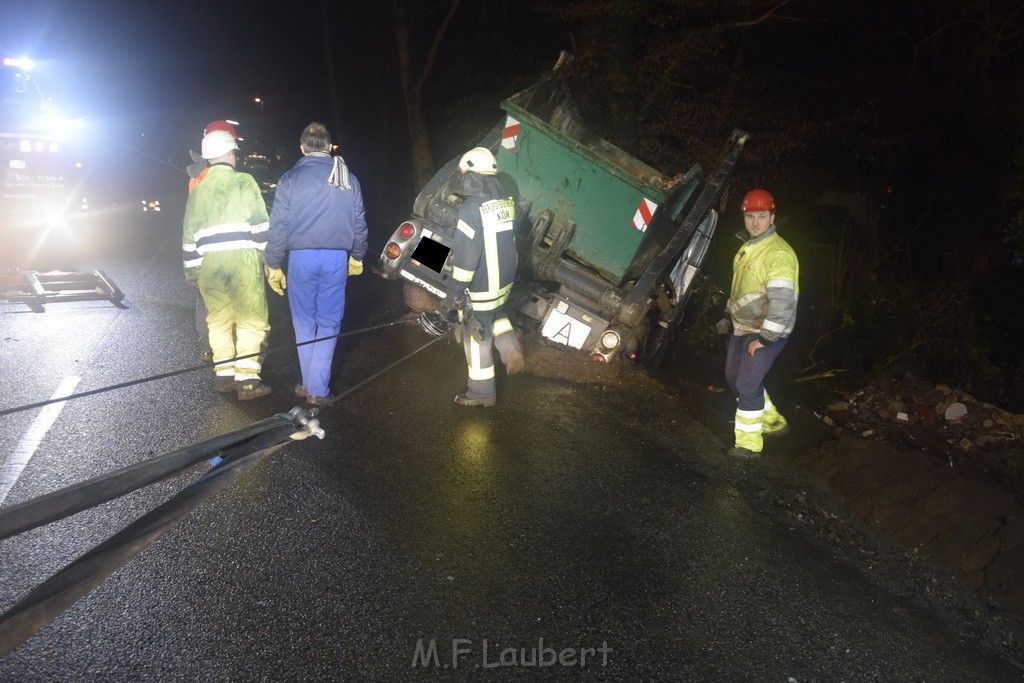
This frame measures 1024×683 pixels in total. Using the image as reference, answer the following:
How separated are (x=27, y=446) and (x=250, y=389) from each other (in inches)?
54.4

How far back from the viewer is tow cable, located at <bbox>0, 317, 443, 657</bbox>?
171 cm

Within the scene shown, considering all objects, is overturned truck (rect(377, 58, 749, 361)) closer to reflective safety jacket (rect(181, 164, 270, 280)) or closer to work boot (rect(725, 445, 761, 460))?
work boot (rect(725, 445, 761, 460))

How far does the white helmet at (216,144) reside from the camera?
501cm

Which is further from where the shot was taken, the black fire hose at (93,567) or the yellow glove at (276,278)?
the yellow glove at (276,278)

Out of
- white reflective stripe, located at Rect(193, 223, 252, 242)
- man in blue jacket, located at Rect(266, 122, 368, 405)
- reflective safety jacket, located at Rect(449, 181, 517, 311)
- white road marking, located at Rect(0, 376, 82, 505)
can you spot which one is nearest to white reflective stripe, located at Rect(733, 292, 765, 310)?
reflective safety jacket, located at Rect(449, 181, 517, 311)

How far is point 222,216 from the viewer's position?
500 centimetres

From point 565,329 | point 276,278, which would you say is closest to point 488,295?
point 565,329

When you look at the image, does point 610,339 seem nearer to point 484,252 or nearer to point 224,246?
point 484,252

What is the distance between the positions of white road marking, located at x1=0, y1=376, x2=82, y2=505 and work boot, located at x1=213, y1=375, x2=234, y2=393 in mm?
958

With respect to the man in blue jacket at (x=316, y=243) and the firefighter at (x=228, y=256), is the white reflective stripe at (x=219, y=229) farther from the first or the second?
the man in blue jacket at (x=316, y=243)

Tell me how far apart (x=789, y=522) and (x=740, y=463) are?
2.61 feet

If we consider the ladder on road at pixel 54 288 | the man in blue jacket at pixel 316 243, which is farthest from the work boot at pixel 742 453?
the ladder on road at pixel 54 288

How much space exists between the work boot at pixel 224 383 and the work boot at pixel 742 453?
3.58 meters

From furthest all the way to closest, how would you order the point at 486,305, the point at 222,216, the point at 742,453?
1. the point at 486,305
2. the point at 742,453
3. the point at 222,216
